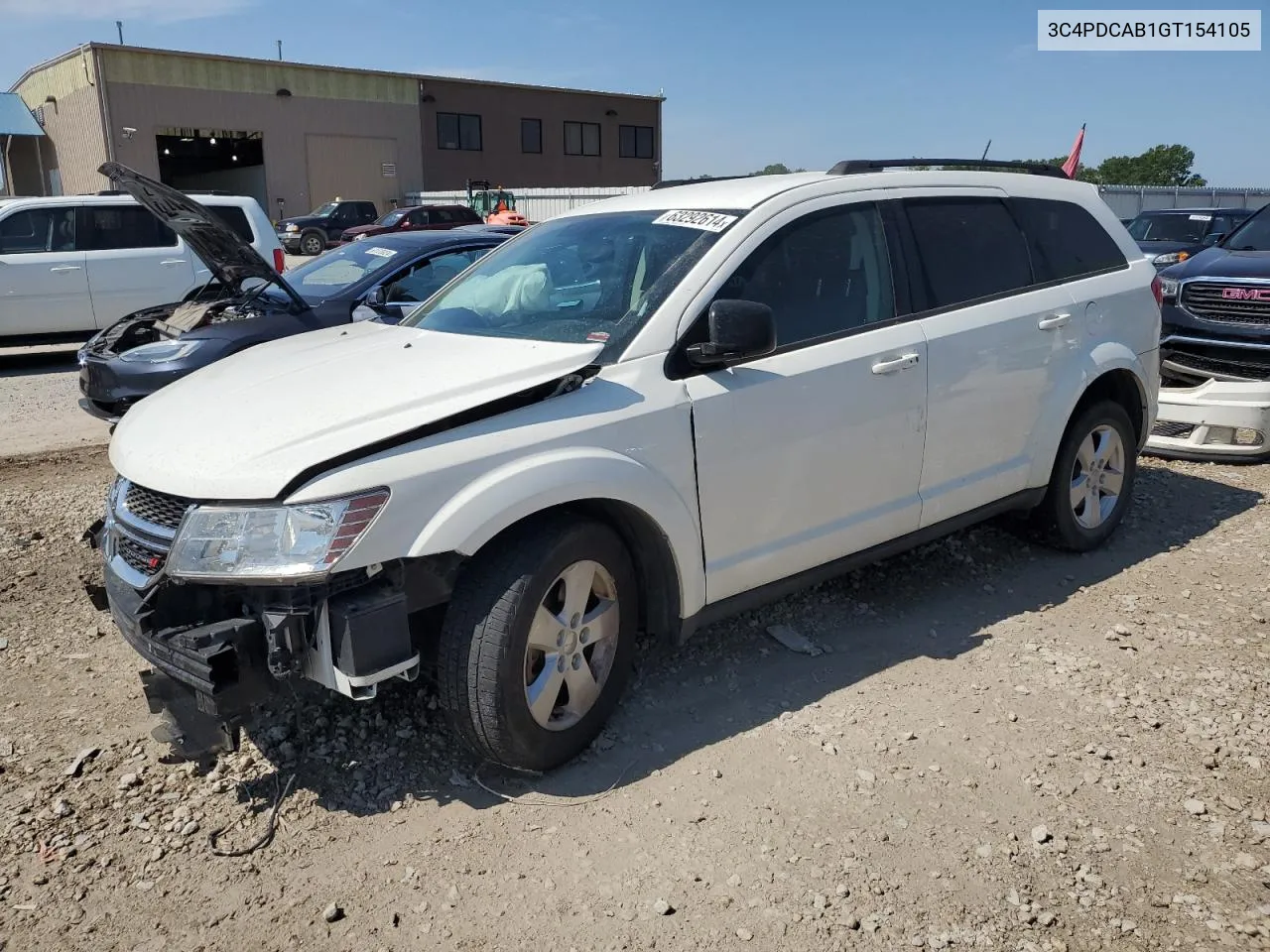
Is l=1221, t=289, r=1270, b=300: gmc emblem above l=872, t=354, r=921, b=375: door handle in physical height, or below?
above

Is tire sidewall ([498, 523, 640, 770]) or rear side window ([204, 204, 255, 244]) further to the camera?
rear side window ([204, 204, 255, 244])

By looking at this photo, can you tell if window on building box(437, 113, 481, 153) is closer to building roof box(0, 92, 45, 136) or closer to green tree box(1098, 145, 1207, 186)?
building roof box(0, 92, 45, 136)

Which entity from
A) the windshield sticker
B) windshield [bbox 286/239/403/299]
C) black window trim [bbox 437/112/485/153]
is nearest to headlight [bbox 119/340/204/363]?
windshield [bbox 286/239/403/299]

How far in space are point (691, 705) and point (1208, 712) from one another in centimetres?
190

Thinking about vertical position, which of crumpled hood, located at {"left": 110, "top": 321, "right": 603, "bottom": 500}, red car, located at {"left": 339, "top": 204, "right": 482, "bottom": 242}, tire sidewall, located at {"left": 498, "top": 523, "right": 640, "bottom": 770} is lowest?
tire sidewall, located at {"left": 498, "top": 523, "right": 640, "bottom": 770}

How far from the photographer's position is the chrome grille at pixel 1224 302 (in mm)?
7289

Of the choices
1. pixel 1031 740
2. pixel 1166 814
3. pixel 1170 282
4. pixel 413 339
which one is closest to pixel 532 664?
pixel 413 339

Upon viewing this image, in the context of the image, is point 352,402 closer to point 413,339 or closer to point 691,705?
point 413,339

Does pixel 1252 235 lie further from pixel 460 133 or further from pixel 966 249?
pixel 460 133

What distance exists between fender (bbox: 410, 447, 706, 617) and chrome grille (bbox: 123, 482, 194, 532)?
2.49ft

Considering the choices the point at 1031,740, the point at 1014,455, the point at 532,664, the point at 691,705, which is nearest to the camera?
the point at 532,664

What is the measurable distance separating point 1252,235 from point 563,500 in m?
8.17

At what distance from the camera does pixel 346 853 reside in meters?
2.94

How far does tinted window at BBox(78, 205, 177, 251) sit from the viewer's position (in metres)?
11.6
